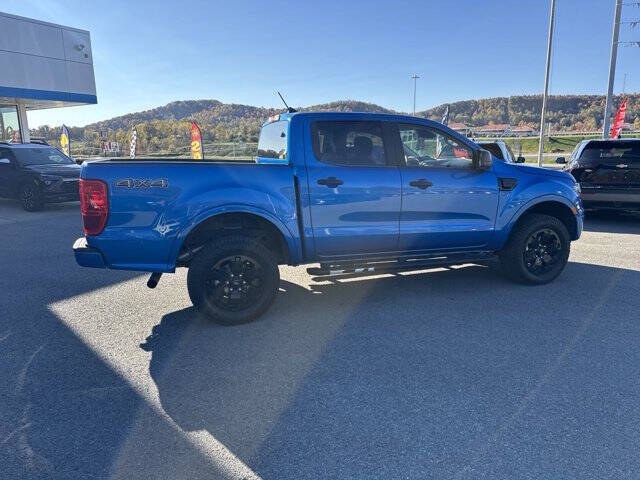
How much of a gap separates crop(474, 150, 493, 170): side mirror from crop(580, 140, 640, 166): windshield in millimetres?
5977

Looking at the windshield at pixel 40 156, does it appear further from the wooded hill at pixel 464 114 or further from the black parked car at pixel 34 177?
the wooded hill at pixel 464 114

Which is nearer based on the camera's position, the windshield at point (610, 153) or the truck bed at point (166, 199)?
the truck bed at point (166, 199)

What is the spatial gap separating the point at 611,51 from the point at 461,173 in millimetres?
18742

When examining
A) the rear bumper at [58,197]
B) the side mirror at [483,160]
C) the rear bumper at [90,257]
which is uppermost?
the side mirror at [483,160]

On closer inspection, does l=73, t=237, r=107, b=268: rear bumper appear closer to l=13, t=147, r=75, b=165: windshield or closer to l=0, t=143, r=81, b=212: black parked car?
l=0, t=143, r=81, b=212: black parked car

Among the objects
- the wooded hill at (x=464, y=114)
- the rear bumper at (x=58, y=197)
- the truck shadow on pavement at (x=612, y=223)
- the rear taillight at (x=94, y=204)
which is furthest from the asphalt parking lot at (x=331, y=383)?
the wooded hill at (x=464, y=114)

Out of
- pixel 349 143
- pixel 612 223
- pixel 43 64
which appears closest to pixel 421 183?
pixel 349 143

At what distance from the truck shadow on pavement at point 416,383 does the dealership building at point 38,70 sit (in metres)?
20.9

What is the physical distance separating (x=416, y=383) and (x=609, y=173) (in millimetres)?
8286

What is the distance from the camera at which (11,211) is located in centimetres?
1266

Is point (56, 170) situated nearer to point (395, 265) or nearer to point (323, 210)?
point (323, 210)

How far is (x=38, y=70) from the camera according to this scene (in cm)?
2111

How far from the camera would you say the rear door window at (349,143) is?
470cm

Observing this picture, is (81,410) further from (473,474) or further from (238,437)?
(473,474)
